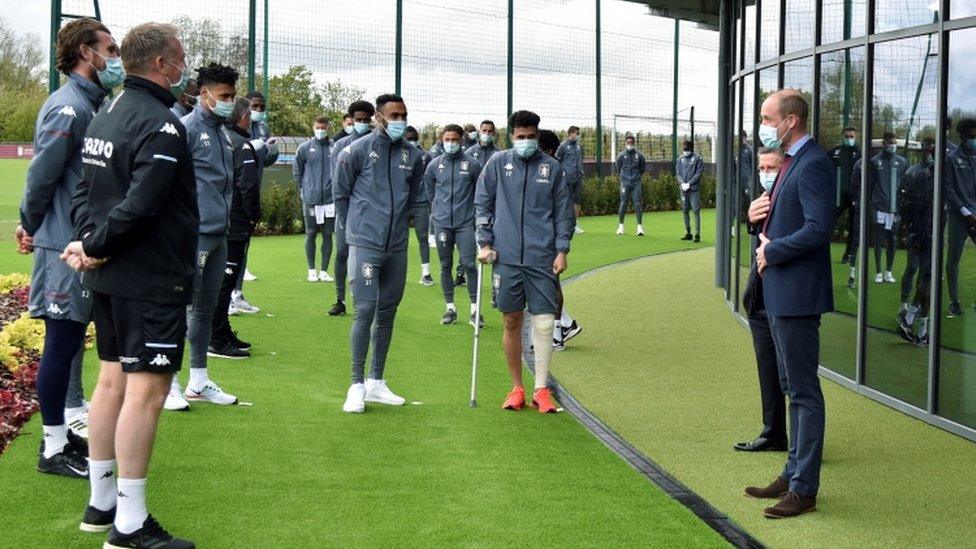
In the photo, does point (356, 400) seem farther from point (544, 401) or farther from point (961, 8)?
point (961, 8)

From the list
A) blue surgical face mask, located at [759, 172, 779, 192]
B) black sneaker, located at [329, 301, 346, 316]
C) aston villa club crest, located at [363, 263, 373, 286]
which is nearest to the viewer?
blue surgical face mask, located at [759, 172, 779, 192]

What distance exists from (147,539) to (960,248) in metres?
5.33

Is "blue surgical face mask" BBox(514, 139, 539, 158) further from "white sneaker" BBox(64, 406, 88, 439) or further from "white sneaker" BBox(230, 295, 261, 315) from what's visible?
"white sneaker" BBox(230, 295, 261, 315)

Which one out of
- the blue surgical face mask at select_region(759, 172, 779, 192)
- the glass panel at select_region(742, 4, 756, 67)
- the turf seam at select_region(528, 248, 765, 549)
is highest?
the glass panel at select_region(742, 4, 756, 67)

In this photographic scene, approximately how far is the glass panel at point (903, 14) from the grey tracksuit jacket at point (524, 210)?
2.58 m

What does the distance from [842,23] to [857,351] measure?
2.53m

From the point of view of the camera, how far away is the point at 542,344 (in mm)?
8336

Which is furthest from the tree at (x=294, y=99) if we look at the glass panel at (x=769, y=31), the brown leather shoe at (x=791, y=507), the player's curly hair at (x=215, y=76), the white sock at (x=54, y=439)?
the brown leather shoe at (x=791, y=507)

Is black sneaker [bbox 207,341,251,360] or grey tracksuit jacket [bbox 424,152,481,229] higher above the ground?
grey tracksuit jacket [bbox 424,152,481,229]

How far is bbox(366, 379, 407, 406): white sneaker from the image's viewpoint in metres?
8.28

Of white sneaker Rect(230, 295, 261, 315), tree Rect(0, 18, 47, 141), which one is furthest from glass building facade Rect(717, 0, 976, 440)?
tree Rect(0, 18, 47, 141)

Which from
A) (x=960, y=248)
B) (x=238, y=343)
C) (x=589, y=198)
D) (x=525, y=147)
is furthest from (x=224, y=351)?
(x=589, y=198)

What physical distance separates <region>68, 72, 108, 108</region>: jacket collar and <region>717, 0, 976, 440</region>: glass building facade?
516cm

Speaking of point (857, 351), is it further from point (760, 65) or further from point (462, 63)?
point (462, 63)
